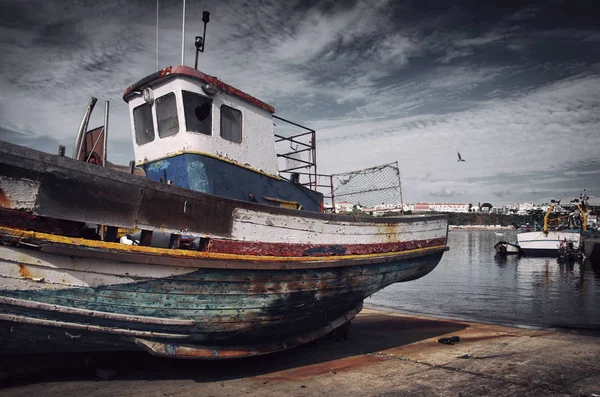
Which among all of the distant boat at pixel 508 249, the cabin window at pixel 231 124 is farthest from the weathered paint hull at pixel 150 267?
the distant boat at pixel 508 249

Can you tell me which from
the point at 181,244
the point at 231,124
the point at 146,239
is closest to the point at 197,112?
the point at 231,124

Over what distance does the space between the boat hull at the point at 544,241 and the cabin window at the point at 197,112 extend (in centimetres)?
3825

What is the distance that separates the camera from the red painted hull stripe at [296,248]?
436 cm

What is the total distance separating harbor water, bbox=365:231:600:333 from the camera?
12.3 metres

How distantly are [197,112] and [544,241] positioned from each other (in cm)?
3923

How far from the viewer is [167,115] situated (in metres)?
5.47

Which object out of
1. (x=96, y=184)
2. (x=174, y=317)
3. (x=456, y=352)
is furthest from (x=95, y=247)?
(x=456, y=352)

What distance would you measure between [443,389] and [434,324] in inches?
202

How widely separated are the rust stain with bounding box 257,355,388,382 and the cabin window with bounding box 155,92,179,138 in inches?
147

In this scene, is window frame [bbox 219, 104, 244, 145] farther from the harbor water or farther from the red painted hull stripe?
the harbor water

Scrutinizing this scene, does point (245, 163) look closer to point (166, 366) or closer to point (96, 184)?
point (96, 184)

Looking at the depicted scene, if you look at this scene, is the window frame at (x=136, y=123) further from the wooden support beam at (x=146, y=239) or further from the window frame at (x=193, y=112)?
the wooden support beam at (x=146, y=239)

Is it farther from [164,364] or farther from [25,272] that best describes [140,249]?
[164,364]

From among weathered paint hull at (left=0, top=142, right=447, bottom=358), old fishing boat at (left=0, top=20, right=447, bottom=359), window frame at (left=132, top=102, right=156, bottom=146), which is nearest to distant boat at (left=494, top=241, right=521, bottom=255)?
old fishing boat at (left=0, top=20, right=447, bottom=359)
